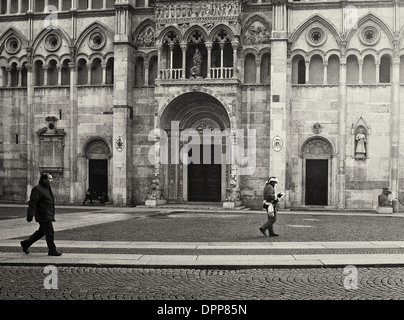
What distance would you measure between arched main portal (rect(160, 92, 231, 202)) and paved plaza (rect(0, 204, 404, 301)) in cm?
1322

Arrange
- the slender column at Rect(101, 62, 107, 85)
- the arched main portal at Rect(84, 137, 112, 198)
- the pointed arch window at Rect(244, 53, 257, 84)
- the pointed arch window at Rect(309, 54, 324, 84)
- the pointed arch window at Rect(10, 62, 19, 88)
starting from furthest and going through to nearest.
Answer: the pointed arch window at Rect(10, 62, 19, 88), the arched main portal at Rect(84, 137, 112, 198), the slender column at Rect(101, 62, 107, 85), the pointed arch window at Rect(244, 53, 257, 84), the pointed arch window at Rect(309, 54, 324, 84)

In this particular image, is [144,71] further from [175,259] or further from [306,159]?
[175,259]

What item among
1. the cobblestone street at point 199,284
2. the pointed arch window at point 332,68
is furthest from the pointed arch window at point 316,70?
the cobblestone street at point 199,284

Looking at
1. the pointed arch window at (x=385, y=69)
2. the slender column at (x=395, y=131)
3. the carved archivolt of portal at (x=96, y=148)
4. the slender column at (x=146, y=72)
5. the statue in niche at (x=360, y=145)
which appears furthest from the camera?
the carved archivolt of portal at (x=96, y=148)

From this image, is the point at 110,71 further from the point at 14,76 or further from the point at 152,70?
the point at 14,76

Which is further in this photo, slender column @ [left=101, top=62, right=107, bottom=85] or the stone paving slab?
slender column @ [left=101, top=62, right=107, bottom=85]

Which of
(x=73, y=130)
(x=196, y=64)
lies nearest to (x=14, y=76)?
(x=73, y=130)

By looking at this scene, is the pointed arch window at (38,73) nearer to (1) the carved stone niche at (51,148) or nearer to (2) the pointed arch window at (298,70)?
(1) the carved stone niche at (51,148)

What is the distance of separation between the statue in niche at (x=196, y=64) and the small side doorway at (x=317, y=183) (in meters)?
8.55

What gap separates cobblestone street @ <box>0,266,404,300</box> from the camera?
1013 cm

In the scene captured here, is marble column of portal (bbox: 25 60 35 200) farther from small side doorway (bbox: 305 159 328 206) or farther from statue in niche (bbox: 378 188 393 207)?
statue in niche (bbox: 378 188 393 207)

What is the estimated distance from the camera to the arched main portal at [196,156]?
118 ft

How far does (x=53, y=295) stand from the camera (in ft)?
32.9

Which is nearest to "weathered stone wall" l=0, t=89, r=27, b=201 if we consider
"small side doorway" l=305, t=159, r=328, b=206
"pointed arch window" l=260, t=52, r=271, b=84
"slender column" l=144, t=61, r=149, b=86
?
"slender column" l=144, t=61, r=149, b=86
